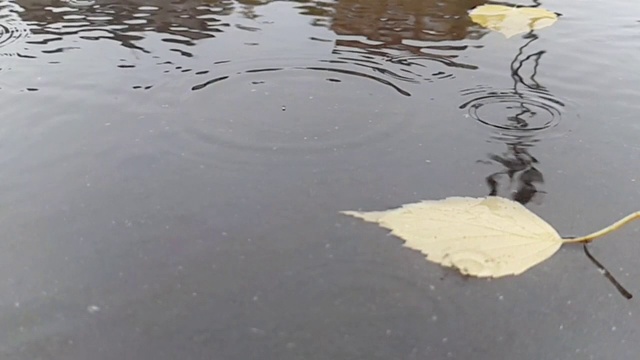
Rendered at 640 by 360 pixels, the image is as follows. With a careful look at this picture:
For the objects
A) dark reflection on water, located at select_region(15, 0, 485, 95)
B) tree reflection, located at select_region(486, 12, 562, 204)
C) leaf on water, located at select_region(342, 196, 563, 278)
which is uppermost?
dark reflection on water, located at select_region(15, 0, 485, 95)

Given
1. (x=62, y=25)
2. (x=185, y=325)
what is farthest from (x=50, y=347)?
(x=62, y=25)

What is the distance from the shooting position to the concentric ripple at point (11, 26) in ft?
11.1

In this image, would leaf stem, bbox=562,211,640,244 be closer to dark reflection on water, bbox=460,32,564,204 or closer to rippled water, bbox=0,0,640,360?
rippled water, bbox=0,0,640,360

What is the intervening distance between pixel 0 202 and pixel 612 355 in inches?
75.7

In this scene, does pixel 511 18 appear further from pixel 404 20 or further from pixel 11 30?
pixel 11 30

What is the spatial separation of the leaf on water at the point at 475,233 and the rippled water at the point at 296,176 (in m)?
0.05

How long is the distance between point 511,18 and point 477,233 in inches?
84.3

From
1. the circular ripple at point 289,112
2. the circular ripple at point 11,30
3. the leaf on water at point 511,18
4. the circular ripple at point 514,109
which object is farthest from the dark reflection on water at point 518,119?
the circular ripple at point 11,30

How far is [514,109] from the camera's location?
8.79 ft

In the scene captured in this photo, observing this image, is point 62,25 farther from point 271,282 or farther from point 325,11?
point 271,282

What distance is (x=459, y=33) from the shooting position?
351cm

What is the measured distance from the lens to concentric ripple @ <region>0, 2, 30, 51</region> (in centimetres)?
338

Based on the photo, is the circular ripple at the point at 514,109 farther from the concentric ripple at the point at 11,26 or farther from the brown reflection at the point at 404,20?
the concentric ripple at the point at 11,26

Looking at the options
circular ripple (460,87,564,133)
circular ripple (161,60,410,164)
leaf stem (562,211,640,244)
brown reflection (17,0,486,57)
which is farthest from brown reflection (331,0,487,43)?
leaf stem (562,211,640,244)
